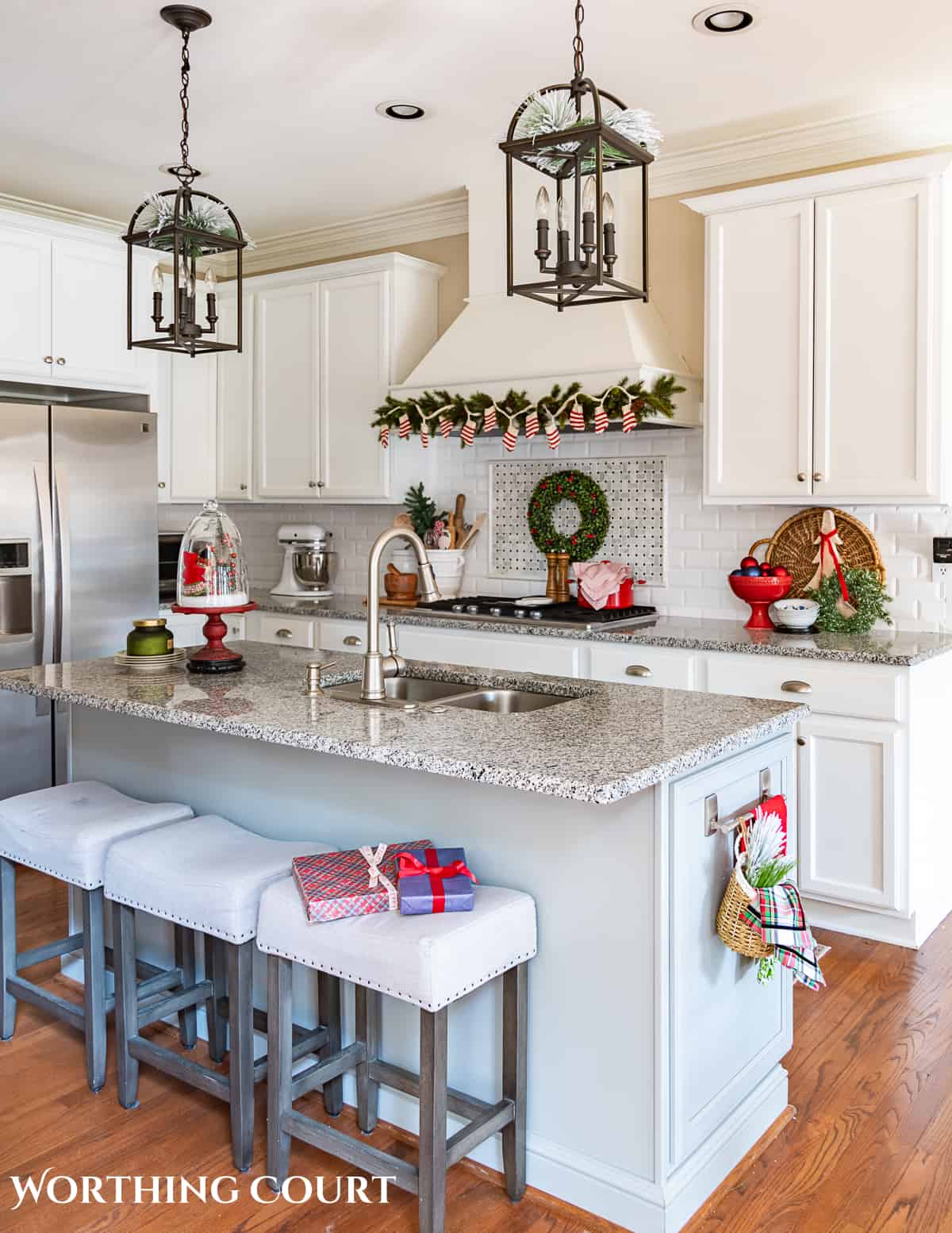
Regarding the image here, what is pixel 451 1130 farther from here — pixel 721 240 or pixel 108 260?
pixel 108 260

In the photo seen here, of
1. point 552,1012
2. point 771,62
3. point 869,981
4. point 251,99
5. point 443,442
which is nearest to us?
point 552,1012

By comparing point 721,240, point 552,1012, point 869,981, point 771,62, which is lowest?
point 869,981

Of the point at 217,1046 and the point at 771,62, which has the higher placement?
the point at 771,62

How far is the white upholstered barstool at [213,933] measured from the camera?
2199 mm

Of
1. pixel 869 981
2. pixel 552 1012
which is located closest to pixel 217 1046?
pixel 552 1012

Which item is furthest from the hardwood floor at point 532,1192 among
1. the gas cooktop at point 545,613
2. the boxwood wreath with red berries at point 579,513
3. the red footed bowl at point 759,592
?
the boxwood wreath with red berries at point 579,513

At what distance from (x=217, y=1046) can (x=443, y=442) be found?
3.13 meters

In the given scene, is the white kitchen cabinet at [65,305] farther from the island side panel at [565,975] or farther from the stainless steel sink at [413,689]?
the island side panel at [565,975]

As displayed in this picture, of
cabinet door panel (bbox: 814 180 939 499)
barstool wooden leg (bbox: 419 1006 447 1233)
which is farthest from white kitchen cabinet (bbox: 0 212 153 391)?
barstool wooden leg (bbox: 419 1006 447 1233)

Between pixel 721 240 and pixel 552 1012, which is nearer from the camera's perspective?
pixel 552 1012

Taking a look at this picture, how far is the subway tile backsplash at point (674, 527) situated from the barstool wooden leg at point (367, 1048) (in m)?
2.43

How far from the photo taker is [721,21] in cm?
308

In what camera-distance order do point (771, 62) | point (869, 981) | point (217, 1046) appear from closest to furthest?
1. point (217, 1046)
2. point (869, 981)
3. point (771, 62)

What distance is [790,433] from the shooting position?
3766 millimetres
